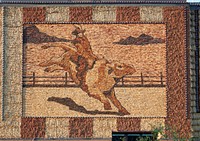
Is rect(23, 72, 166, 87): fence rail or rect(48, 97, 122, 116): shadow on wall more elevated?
rect(23, 72, 166, 87): fence rail

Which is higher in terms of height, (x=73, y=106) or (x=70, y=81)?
(x=70, y=81)

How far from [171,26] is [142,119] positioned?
7.25m

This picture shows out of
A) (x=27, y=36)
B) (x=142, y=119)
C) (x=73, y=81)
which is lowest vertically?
(x=142, y=119)

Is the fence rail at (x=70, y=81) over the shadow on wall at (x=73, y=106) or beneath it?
over

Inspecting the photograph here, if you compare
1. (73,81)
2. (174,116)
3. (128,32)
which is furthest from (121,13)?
(174,116)

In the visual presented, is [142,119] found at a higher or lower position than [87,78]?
lower

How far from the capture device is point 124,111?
115 ft

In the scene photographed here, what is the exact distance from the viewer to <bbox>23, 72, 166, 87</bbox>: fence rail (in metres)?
34.9

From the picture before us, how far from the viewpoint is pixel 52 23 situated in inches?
1389

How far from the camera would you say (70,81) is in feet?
115

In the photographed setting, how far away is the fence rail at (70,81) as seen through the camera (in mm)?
34938

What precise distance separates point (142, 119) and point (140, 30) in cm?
659

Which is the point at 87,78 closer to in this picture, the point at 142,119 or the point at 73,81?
the point at 73,81

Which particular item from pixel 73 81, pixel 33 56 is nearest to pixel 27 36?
pixel 33 56
